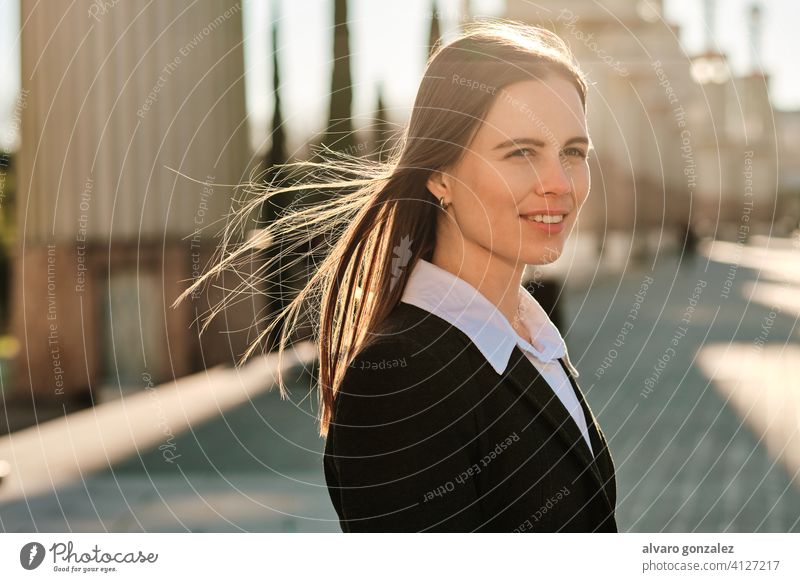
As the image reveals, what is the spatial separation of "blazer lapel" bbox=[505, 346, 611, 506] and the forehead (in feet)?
1.19

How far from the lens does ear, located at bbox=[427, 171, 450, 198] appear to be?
5.14ft

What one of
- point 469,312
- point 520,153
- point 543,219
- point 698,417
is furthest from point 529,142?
point 698,417

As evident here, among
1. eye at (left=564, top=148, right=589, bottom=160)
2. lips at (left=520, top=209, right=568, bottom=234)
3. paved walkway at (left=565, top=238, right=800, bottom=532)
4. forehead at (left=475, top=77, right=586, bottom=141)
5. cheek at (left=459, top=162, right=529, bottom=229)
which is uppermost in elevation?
forehead at (left=475, top=77, right=586, bottom=141)

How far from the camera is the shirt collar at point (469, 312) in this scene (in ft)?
4.77

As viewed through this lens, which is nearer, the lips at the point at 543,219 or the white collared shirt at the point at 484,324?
the white collared shirt at the point at 484,324

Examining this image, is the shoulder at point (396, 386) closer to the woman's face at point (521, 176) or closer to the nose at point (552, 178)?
the woman's face at point (521, 176)

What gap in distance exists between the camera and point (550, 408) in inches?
58.2

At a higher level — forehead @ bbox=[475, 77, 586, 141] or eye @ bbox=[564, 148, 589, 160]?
forehead @ bbox=[475, 77, 586, 141]

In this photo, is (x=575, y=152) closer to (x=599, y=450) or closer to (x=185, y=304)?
(x=599, y=450)

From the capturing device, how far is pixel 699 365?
32.0ft

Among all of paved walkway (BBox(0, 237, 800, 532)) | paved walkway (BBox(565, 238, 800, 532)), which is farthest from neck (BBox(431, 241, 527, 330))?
paved walkway (BBox(565, 238, 800, 532))

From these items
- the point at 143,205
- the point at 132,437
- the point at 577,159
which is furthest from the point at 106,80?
the point at 577,159

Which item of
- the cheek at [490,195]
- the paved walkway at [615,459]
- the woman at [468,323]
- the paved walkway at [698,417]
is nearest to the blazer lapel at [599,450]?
the woman at [468,323]

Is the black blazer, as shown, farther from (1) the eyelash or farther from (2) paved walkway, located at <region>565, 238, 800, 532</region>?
(2) paved walkway, located at <region>565, 238, 800, 532</region>
